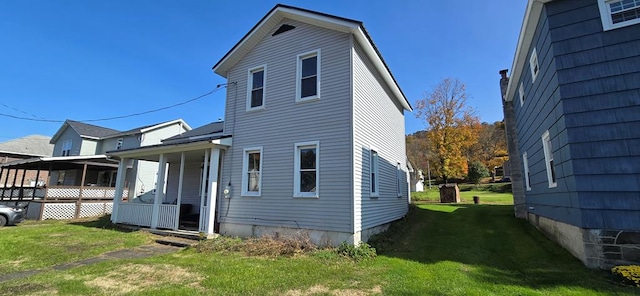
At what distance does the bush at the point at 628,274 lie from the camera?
193 inches

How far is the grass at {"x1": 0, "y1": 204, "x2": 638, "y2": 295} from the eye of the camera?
5.00 m

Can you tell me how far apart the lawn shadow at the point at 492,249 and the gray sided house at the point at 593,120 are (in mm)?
611

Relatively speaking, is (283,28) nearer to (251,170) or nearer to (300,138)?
(300,138)

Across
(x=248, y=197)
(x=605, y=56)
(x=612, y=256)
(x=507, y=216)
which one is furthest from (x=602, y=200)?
(x=248, y=197)

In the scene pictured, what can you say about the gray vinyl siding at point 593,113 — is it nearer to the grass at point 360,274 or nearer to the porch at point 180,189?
the grass at point 360,274

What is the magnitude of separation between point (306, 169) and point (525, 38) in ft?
25.7

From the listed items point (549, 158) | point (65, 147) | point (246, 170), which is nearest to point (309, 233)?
point (246, 170)

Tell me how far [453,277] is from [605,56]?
228 inches

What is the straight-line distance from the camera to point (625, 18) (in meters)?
6.11

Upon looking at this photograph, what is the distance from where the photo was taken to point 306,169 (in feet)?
29.3

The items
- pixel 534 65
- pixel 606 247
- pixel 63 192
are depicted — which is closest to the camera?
pixel 606 247

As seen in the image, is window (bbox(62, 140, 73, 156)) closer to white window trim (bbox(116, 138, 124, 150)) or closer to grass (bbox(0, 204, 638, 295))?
white window trim (bbox(116, 138, 124, 150))

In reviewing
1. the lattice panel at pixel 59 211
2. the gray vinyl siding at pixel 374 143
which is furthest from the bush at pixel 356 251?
the lattice panel at pixel 59 211

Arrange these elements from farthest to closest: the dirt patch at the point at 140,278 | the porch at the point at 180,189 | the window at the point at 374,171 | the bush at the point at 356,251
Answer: the porch at the point at 180,189 < the window at the point at 374,171 < the bush at the point at 356,251 < the dirt patch at the point at 140,278
